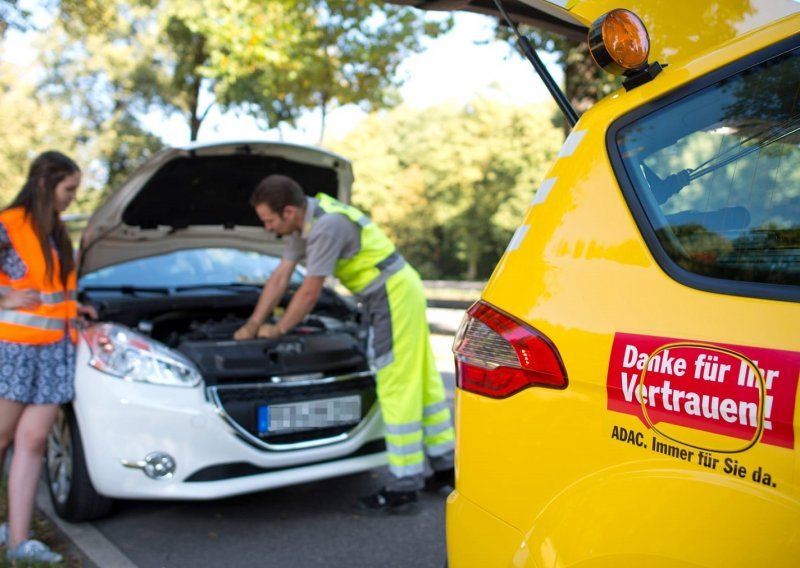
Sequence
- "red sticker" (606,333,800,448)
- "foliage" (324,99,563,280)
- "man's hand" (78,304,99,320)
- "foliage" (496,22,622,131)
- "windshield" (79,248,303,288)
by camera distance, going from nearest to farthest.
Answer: "red sticker" (606,333,800,448) < "man's hand" (78,304,99,320) < "windshield" (79,248,303,288) < "foliage" (496,22,622,131) < "foliage" (324,99,563,280)

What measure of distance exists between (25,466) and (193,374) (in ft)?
2.57

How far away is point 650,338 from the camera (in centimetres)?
137

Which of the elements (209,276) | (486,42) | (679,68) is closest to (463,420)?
(679,68)

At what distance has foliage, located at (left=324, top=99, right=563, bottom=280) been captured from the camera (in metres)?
37.0

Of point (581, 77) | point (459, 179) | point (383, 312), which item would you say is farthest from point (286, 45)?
point (459, 179)

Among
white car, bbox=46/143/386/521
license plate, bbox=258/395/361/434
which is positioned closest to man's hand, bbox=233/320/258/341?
white car, bbox=46/143/386/521

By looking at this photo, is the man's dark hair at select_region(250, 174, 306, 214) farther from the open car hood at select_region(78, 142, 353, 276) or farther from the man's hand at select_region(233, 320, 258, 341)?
the man's hand at select_region(233, 320, 258, 341)

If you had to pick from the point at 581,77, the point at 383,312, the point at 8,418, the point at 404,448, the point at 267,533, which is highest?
the point at 581,77

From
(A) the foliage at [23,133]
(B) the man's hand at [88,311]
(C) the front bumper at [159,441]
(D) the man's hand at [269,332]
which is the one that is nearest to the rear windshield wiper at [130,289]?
(B) the man's hand at [88,311]

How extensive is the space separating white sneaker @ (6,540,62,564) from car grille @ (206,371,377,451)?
88 cm

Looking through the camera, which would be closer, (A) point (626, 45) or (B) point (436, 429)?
(A) point (626, 45)

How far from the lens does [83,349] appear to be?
3.38m

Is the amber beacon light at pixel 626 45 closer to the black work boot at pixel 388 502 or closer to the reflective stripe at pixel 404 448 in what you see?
the reflective stripe at pixel 404 448

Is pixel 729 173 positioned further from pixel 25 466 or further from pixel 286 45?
pixel 286 45
